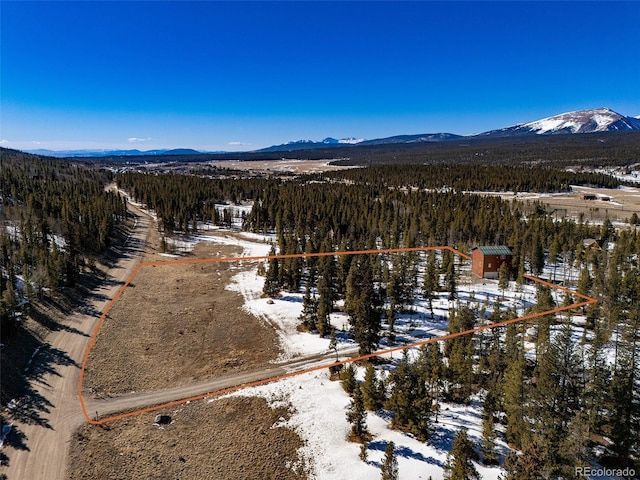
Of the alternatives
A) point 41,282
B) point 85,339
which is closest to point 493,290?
point 85,339

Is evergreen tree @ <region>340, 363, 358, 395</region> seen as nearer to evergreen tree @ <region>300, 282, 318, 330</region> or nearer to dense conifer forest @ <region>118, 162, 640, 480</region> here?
dense conifer forest @ <region>118, 162, 640, 480</region>

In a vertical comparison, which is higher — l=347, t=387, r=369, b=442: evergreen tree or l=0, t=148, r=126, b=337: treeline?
l=0, t=148, r=126, b=337: treeline

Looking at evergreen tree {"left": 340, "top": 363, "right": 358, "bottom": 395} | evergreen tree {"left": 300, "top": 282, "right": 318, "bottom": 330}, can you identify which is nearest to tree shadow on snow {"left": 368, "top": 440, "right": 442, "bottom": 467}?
evergreen tree {"left": 340, "top": 363, "right": 358, "bottom": 395}

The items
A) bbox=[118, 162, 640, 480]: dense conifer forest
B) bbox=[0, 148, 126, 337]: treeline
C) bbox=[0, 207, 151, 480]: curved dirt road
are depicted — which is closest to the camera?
bbox=[118, 162, 640, 480]: dense conifer forest

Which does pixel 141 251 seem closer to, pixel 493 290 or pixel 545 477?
pixel 493 290

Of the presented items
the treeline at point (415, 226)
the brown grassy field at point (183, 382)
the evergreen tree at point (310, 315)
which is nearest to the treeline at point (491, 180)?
the treeline at point (415, 226)

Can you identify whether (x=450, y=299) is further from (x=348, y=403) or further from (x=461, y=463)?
(x=461, y=463)

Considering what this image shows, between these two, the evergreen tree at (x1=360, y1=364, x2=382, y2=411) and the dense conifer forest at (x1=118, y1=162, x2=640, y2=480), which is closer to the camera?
the dense conifer forest at (x1=118, y1=162, x2=640, y2=480)
